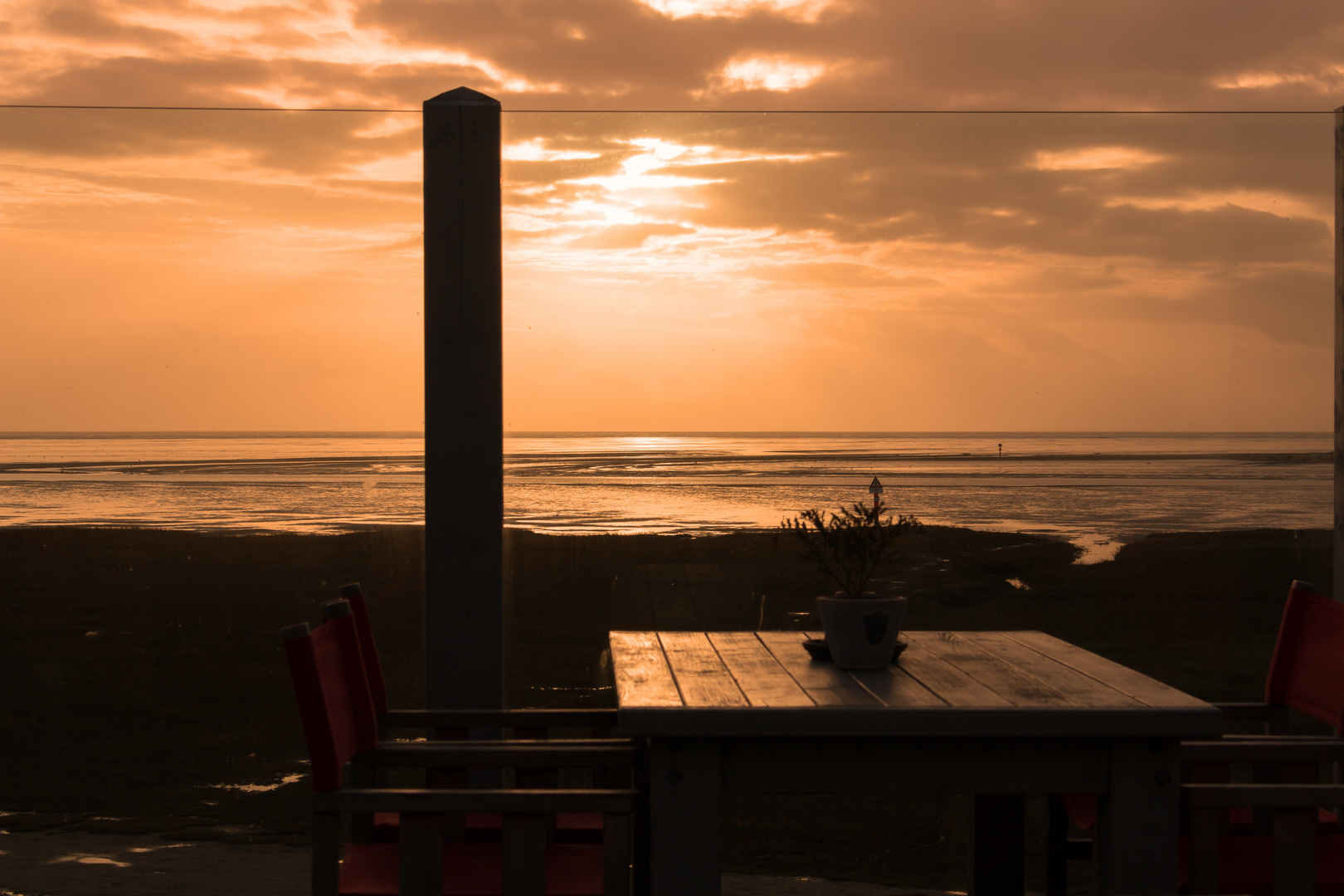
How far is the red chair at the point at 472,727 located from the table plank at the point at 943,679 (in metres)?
0.49

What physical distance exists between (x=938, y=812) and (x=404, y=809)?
1997 mm

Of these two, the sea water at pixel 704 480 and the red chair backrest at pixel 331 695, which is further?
the sea water at pixel 704 480

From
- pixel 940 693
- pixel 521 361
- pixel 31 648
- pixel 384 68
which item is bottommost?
pixel 31 648

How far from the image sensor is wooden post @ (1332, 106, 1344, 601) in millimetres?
2621

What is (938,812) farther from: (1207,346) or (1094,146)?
(1094,146)

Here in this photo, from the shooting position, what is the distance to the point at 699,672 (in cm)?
168

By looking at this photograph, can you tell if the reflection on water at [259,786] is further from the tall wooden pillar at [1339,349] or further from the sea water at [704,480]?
the tall wooden pillar at [1339,349]

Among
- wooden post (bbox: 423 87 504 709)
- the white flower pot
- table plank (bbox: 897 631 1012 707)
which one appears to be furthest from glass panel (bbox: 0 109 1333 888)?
the white flower pot

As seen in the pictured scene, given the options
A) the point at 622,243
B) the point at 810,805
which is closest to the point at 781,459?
the point at 622,243

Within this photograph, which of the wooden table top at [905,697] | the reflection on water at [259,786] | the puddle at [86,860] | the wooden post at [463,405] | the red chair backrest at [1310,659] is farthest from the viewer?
the reflection on water at [259,786]

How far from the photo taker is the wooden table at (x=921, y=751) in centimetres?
138

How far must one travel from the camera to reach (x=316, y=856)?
1.44 meters

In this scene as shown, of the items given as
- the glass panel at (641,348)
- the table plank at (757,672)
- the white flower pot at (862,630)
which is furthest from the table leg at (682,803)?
the glass panel at (641,348)

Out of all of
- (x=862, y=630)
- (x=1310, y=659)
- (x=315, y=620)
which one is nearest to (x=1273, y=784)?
(x=1310, y=659)
